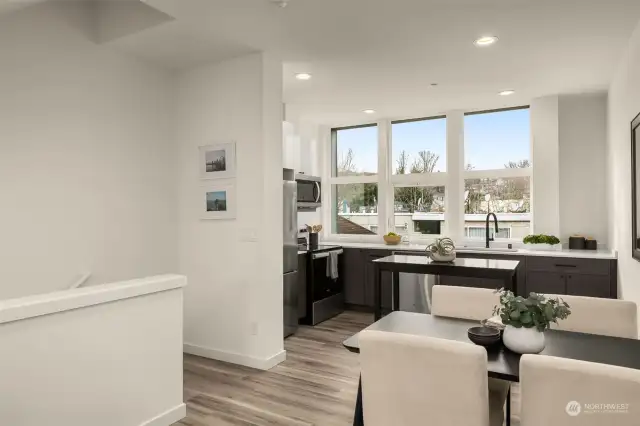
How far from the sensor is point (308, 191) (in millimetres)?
5594

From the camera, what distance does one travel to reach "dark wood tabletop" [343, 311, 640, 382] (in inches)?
68.0

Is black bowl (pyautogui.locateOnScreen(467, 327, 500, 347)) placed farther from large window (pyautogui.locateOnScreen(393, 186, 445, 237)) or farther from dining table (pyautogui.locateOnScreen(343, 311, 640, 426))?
large window (pyautogui.locateOnScreen(393, 186, 445, 237))

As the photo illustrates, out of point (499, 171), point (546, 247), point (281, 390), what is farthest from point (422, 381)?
point (499, 171)

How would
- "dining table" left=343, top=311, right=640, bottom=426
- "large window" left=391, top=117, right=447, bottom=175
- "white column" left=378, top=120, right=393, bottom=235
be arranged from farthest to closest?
1. "white column" left=378, top=120, right=393, bottom=235
2. "large window" left=391, top=117, right=447, bottom=175
3. "dining table" left=343, top=311, right=640, bottom=426

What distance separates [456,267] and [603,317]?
1.69 m

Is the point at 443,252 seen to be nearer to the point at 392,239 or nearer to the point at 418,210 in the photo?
the point at 392,239

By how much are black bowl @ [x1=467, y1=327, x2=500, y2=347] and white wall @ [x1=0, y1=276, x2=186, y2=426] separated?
1.81m

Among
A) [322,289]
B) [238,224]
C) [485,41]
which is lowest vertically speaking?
[322,289]

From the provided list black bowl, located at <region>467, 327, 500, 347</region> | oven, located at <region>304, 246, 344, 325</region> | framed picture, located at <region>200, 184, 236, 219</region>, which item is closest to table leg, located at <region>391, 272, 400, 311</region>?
oven, located at <region>304, 246, 344, 325</region>

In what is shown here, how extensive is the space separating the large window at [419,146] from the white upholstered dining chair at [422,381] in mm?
4793

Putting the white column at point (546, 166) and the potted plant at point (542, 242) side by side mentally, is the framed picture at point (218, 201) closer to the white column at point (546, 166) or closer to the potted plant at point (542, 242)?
the potted plant at point (542, 242)

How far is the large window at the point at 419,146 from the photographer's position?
20.2 feet

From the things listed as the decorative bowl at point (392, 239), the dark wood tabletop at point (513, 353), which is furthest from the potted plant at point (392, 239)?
the dark wood tabletop at point (513, 353)

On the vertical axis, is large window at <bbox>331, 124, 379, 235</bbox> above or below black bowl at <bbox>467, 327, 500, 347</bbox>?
above
